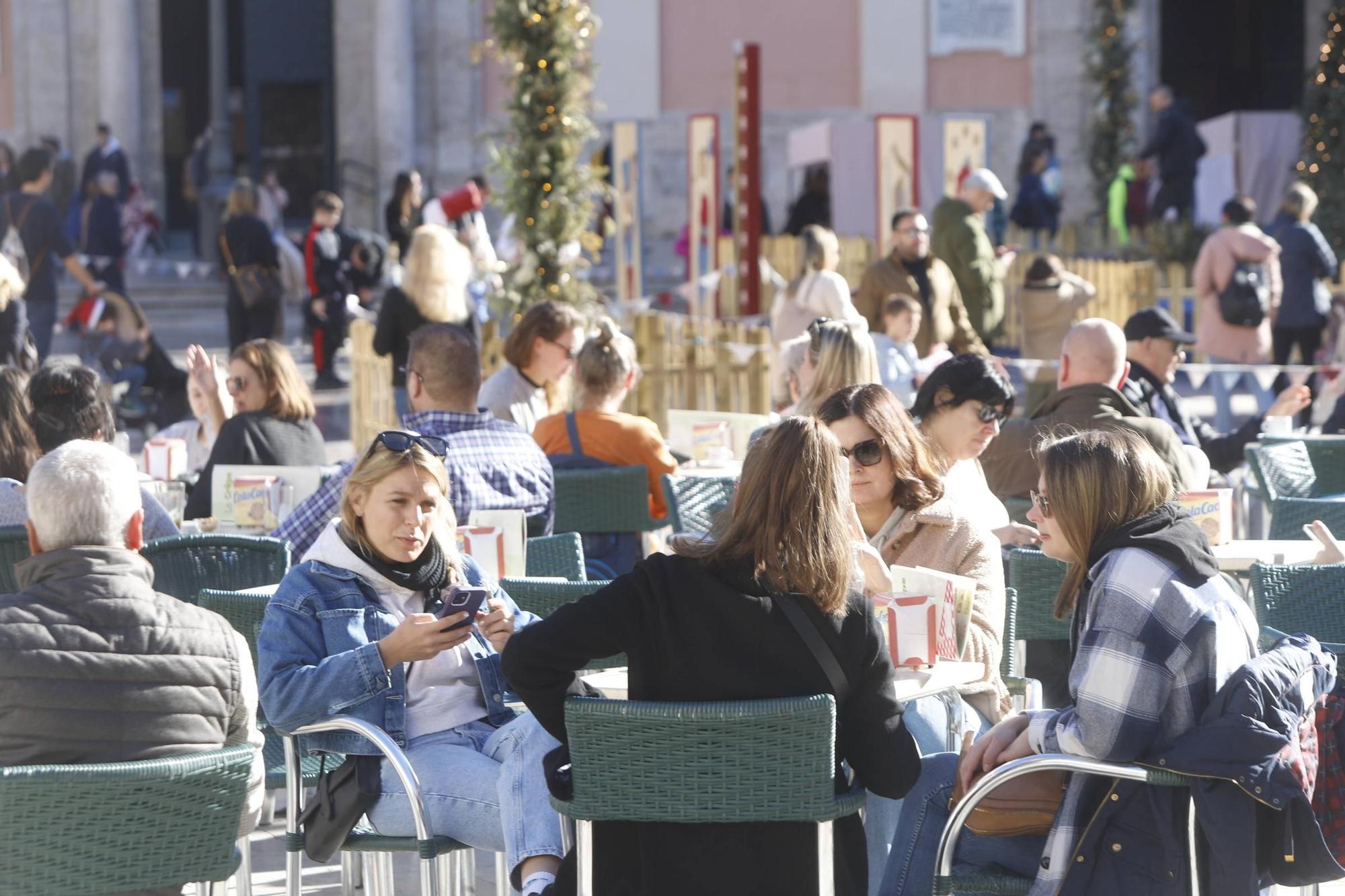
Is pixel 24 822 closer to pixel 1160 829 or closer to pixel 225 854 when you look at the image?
pixel 225 854

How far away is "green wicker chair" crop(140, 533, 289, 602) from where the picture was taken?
5270mm

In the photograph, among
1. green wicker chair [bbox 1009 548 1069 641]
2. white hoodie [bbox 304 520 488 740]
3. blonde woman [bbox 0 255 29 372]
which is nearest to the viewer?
white hoodie [bbox 304 520 488 740]

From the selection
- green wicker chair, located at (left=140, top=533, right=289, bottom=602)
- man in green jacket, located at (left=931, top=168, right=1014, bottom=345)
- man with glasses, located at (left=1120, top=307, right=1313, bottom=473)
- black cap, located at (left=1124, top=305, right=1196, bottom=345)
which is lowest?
green wicker chair, located at (left=140, top=533, right=289, bottom=602)

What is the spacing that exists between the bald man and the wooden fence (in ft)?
14.4

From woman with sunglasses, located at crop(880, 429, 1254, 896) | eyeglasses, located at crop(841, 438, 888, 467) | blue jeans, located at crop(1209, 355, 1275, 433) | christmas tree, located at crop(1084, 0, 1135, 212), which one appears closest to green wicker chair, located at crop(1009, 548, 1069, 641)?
eyeglasses, located at crop(841, 438, 888, 467)

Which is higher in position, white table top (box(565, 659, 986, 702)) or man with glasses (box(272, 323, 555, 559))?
man with glasses (box(272, 323, 555, 559))

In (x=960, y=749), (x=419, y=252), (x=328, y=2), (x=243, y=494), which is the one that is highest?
(x=328, y=2)

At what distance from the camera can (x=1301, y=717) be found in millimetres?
3623

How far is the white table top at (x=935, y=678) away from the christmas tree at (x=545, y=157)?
740 centimetres

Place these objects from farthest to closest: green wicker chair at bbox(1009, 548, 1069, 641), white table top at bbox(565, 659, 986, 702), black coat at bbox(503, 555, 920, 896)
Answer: green wicker chair at bbox(1009, 548, 1069, 641) → white table top at bbox(565, 659, 986, 702) → black coat at bbox(503, 555, 920, 896)

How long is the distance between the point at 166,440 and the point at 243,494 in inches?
43.4

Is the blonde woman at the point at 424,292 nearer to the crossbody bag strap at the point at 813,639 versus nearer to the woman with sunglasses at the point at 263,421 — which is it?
the woman with sunglasses at the point at 263,421

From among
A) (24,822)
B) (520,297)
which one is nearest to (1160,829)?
(24,822)

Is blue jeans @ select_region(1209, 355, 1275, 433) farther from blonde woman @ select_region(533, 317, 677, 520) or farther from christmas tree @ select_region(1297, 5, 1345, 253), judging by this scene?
christmas tree @ select_region(1297, 5, 1345, 253)
